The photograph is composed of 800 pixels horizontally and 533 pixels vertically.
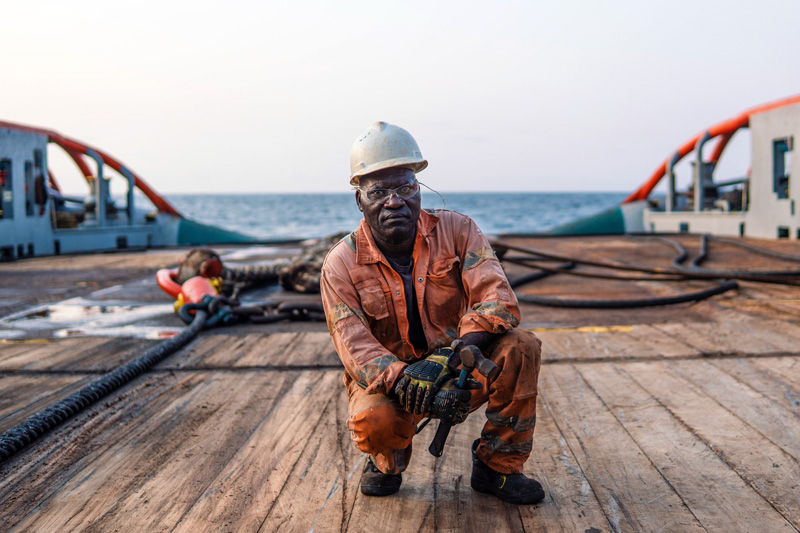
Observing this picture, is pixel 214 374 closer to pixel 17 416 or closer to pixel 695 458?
pixel 17 416

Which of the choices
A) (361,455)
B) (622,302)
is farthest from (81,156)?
(361,455)

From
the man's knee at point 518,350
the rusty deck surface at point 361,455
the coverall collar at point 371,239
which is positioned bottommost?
the rusty deck surface at point 361,455

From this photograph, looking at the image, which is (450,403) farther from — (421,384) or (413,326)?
(413,326)

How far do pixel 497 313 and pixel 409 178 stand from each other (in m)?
0.62

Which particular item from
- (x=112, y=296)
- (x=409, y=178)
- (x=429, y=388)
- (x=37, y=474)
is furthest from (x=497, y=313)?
(x=112, y=296)

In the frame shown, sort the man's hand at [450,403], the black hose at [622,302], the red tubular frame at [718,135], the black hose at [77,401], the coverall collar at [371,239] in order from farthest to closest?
1. the red tubular frame at [718,135]
2. the black hose at [622,302]
3. the black hose at [77,401]
4. the coverall collar at [371,239]
5. the man's hand at [450,403]

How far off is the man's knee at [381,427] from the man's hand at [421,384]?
0.32ft

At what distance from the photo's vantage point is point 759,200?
39.5 feet

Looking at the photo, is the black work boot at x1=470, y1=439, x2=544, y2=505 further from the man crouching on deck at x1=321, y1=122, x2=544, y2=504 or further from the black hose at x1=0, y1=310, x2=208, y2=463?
the black hose at x1=0, y1=310, x2=208, y2=463

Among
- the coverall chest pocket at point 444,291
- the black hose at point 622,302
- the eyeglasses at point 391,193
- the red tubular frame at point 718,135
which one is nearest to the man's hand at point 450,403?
the coverall chest pocket at point 444,291

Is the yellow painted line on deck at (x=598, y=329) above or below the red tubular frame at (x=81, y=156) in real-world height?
below

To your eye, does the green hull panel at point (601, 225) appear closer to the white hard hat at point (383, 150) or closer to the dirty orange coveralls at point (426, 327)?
the dirty orange coveralls at point (426, 327)

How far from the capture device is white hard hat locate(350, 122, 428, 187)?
7.96 feet

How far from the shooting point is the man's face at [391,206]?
245cm
